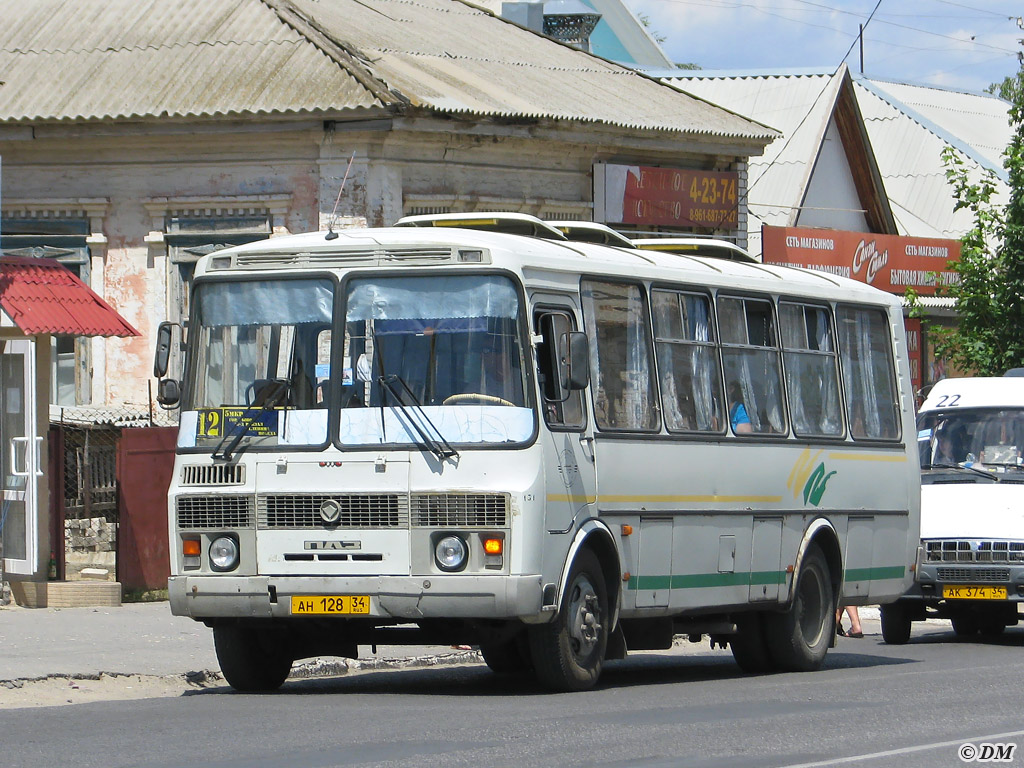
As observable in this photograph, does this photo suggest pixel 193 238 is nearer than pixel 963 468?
No

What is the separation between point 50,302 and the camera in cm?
1599

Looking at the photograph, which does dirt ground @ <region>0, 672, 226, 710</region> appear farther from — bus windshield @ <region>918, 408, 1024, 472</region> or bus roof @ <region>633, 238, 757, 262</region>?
bus windshield @ <region>918, 408, 1024, 472</region>

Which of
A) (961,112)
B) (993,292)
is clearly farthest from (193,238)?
(961,112)

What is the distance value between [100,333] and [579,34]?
76.7ft

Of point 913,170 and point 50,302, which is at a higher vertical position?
point 913,170

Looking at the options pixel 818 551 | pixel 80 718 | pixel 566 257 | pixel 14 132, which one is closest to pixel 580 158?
pixel 14 132

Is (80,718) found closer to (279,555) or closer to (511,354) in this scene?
(279,555)

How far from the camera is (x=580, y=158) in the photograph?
24594 millimetres

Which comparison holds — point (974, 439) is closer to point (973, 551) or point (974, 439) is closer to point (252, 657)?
point (973, 551)

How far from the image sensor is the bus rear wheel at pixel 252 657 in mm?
11289

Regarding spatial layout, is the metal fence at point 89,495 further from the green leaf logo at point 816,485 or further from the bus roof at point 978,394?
the bus roof at point 978,394

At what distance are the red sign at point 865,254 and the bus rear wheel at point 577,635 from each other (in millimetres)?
19918

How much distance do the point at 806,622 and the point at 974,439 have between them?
4.80 metres

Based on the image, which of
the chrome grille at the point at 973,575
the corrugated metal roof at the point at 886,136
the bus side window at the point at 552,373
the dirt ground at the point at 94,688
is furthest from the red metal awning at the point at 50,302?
the corrugated metal roof at the point at 886,136
